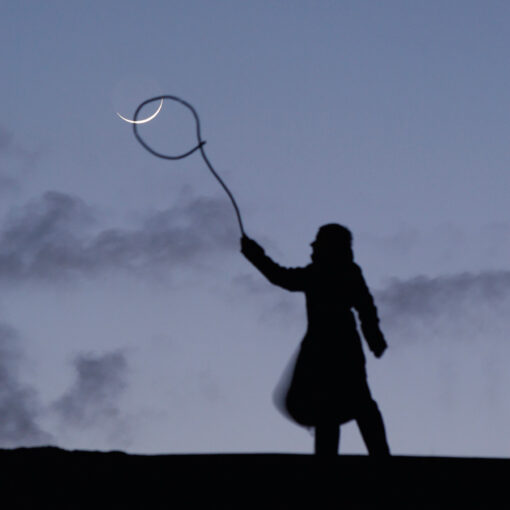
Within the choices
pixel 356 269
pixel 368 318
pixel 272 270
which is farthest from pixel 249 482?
pixel 356 269

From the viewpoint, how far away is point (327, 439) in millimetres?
9398

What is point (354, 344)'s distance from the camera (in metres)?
9.60

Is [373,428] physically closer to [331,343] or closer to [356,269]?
[331,343]

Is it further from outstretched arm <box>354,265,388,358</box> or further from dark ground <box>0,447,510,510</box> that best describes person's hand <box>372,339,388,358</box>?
dark ground <box>0,447,510,510</box>

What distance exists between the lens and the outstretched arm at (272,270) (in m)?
9.66

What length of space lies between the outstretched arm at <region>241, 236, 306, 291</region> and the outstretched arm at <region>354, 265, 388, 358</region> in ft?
1.58

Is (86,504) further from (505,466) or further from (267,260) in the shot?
(505,466)

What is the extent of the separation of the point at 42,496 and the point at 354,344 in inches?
113

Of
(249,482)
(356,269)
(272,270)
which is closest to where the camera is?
(249,482)

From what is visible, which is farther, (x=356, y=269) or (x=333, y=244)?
(x=356, y=269)

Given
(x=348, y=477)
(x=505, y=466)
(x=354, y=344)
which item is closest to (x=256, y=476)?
(x=348, y=477)

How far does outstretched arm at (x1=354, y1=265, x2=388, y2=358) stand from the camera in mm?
9641

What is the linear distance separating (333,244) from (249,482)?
6.93 ft

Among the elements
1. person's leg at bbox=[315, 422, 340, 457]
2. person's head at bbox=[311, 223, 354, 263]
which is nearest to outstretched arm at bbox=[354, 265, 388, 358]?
person's head at bbox=[311, 223, 354, 263]
